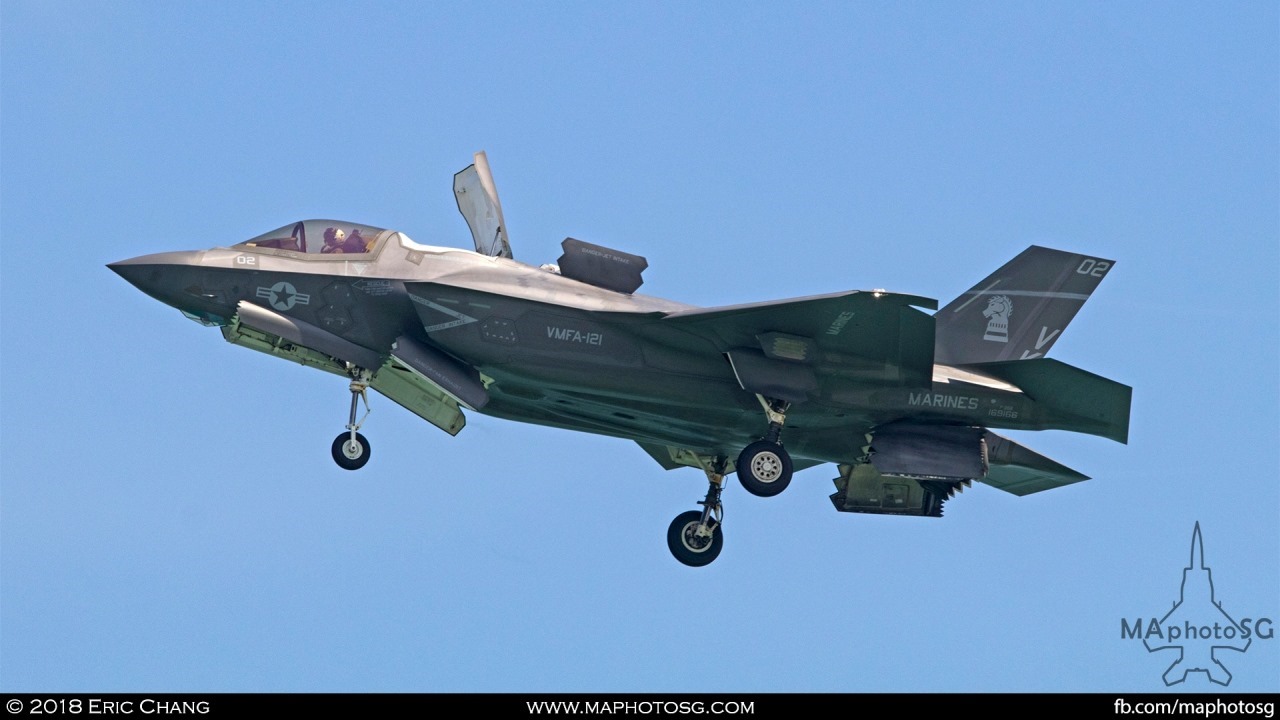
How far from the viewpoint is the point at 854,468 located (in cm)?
3070

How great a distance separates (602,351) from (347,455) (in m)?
4.08

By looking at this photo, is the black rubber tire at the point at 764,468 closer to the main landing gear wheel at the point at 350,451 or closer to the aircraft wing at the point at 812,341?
the aircraft wing at the point at 812,341

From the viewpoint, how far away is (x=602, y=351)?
1078 inches

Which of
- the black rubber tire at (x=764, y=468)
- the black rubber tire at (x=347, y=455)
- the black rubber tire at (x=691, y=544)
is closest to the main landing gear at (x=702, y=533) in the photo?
the black rubber tire at (x=691, y=544)

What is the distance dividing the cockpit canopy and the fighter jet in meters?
0.03

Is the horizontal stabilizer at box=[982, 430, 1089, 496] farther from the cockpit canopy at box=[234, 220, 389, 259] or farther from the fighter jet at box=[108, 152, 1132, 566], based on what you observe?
the cockpit canopy at box=[234, 220, 389, 259]

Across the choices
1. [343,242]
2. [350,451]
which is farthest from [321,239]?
[350,451]

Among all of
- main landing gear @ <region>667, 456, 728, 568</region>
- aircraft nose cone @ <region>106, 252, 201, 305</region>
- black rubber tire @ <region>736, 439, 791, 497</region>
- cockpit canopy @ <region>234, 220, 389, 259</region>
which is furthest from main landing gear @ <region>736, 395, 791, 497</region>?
aircraft nose cone @ <region>106, 252, 201, 305</region>

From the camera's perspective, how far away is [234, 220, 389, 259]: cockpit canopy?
91.4 feet

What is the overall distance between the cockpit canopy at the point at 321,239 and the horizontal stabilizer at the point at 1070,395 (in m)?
9.59

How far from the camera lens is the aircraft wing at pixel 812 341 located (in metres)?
26.8

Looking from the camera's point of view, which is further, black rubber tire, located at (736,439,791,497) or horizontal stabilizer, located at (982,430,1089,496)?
horizontal stabilizer, located at (982,430,1089,496)
